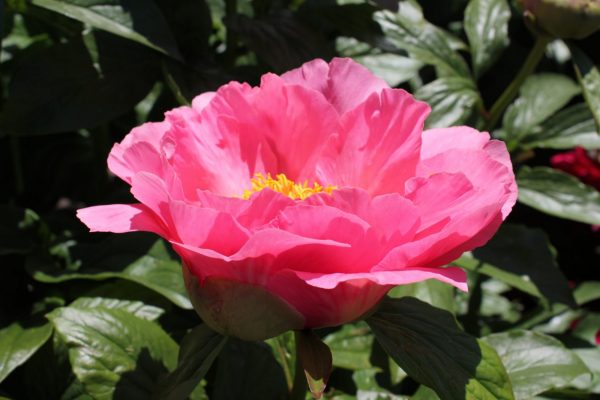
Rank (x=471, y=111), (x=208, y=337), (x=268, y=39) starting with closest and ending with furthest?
(x=208, y=337), (x=268, y=39), (x=471, y=111)

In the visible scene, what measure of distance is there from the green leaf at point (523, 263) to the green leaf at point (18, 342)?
1.69 feet

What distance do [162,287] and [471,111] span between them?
20.7 inches

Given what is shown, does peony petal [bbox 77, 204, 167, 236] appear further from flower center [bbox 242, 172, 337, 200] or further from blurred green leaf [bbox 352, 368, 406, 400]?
blurred green leaf [bbox 352, 368, 406, 400]

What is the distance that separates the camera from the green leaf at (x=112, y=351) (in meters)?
0.89

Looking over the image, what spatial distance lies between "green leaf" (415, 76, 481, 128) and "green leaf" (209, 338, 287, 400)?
42 cm

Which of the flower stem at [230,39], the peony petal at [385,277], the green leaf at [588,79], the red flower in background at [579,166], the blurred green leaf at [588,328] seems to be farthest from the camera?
the red flower in background at [579,166]

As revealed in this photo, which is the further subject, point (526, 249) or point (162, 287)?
point (526, 249)

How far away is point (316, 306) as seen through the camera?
2.45 ft

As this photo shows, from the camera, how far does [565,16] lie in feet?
3.74

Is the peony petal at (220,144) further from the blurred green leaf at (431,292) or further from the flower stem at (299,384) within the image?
the blurred green leaf at (431,292)

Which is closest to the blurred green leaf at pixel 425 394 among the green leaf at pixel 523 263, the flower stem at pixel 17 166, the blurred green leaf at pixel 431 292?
the blurred green leaf at pixel 431 292

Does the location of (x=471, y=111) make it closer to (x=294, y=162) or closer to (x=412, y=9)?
(x=412, y=9)

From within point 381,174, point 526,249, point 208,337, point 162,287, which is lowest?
point 526,249

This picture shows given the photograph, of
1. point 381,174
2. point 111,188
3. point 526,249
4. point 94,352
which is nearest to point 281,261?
point 381,174
